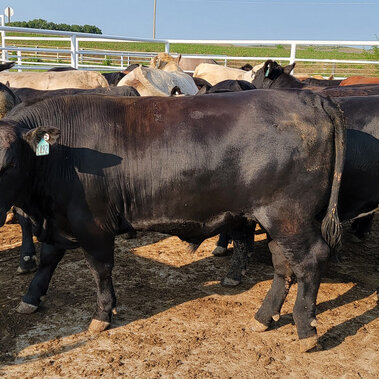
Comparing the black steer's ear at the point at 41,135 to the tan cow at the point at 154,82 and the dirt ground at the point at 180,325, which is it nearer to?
the dirt ground at the point at 180,325

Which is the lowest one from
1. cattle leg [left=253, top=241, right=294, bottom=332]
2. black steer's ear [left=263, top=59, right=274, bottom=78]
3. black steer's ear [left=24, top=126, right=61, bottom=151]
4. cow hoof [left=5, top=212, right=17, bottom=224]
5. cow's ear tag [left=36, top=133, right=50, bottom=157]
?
cow hoof [left=5, top=212, right=17, bottom=224]

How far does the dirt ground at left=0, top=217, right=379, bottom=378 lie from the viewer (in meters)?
3.22

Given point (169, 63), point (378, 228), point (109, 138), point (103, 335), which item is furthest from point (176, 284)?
point (169, 63)

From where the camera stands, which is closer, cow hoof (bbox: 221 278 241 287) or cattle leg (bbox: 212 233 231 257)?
cow hoof (bbox: 221 278 241 287)

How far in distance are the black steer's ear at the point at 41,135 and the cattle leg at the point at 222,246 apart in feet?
8.46

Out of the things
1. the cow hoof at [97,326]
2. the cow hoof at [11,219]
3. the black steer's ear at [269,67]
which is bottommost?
the cow hoof at [11,219]

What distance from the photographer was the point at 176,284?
177 inches

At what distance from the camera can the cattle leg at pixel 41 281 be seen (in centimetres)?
387

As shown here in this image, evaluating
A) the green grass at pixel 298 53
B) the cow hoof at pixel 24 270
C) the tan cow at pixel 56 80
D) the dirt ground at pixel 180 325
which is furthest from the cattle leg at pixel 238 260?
the green grass at pixel 298 53

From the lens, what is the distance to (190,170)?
337 cm

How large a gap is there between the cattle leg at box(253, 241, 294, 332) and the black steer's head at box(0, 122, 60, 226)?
1859 mm

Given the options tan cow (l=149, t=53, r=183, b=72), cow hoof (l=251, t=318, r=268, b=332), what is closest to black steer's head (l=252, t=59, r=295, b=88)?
tan cow (l=149, t=53, r=183, b=72)

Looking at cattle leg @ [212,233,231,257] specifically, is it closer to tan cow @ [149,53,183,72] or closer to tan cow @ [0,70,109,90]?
tan cow @ [0,70,109,90]

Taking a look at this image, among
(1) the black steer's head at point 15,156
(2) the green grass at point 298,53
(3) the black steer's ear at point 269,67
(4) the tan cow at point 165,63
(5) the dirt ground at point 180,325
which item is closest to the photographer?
(1) the black steer's head at point 15,156
